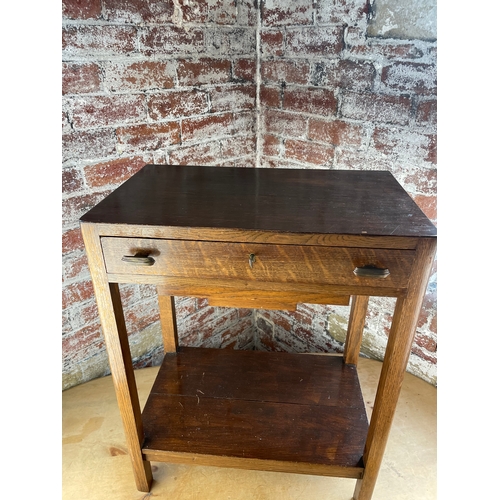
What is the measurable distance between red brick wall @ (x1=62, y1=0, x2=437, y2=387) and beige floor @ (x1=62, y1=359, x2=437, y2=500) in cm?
19

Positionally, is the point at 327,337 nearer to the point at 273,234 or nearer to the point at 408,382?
the point at 408,382

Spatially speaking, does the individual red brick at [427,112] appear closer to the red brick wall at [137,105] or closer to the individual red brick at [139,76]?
the red brick wall at [137,105]

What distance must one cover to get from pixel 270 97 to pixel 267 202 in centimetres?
66

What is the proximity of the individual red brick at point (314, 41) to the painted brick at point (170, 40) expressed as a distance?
281mm

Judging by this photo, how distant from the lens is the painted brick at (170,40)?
44.8 inches

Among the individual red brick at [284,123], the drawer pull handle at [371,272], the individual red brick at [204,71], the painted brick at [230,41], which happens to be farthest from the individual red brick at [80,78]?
the drawer pull handle at [371,272]

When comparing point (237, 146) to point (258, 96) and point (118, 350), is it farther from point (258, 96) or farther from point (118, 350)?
point (118, 350)

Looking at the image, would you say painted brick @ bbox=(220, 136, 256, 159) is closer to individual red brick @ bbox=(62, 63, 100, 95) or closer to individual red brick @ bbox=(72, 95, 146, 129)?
individual red brick @ bbox=(72, 95, 146, 129)

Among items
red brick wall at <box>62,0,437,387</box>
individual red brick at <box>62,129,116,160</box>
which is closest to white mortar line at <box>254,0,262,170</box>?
red brick wall at <box>62,0,437,387</box>

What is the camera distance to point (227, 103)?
4.49ft

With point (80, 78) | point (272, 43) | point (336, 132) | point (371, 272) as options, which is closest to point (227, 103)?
point (272, 43)

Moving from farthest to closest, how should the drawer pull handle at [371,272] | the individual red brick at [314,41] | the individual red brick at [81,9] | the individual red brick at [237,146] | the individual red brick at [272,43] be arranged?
1. the individual red brick at [237,146]
2. the individual red brick at [272,43]
3. the individual red brick at [314,41]
4. the individual red brick at [81,9]
5. the drawer pull handle at [371,272]

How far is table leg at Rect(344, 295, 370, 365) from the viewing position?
1.21 metres
